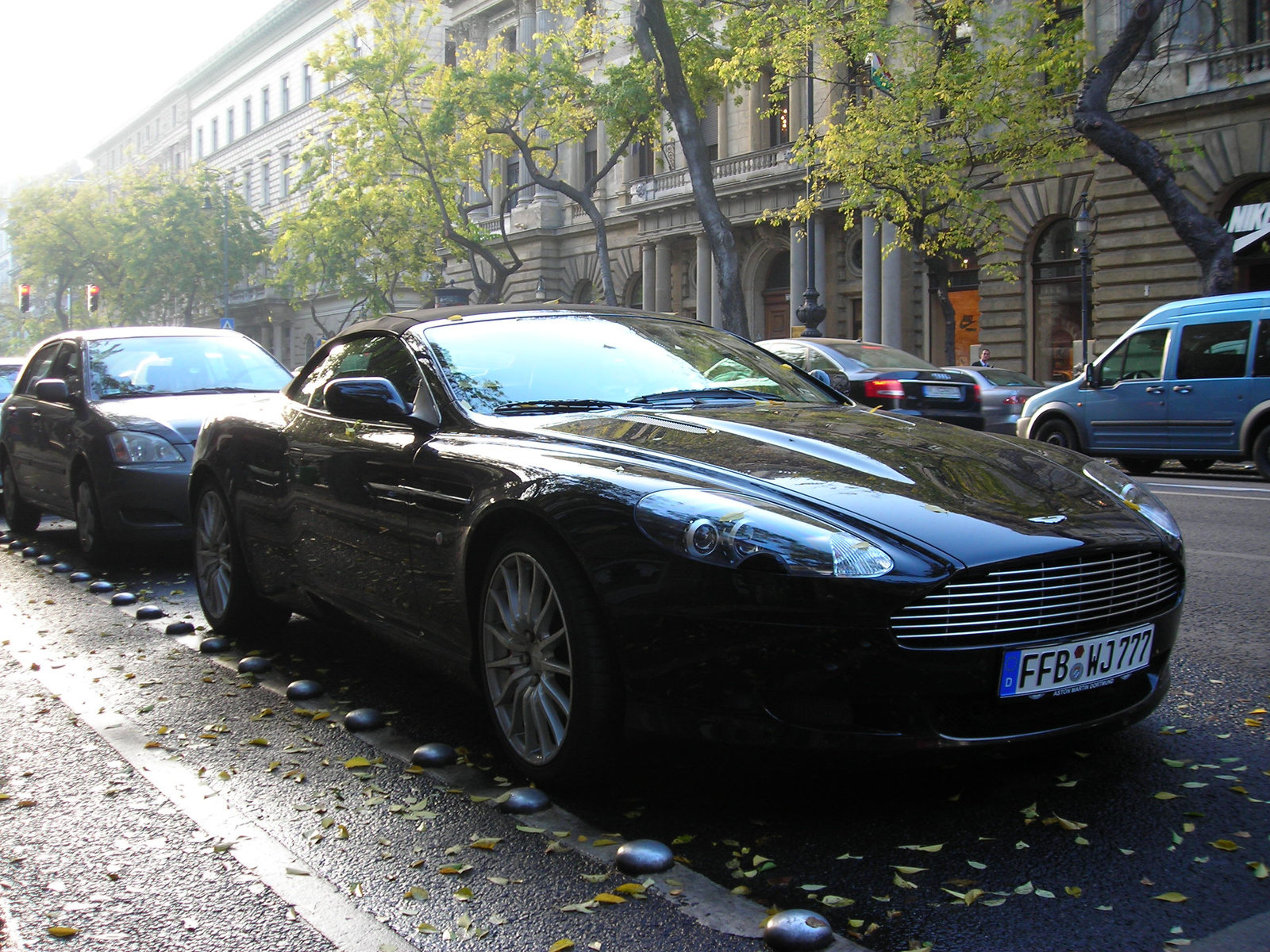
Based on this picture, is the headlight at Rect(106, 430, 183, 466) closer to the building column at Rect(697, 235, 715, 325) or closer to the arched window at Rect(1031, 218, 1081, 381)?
the arched window at Rect(1031, 218, 1081, 381)

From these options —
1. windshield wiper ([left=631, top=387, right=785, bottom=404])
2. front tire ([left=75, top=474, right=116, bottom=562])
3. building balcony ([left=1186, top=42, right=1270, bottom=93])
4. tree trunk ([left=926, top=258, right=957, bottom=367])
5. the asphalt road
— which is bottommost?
the asphalt road

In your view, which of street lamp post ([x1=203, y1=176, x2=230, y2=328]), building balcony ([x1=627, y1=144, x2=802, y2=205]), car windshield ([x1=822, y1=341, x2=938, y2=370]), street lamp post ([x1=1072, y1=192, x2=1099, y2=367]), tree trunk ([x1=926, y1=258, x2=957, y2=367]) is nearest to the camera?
car windshield ([x1=822, y1=341, x2=938, y2=370])

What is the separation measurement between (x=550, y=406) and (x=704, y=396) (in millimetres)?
596

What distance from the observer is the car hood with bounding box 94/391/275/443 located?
8359 millimetres

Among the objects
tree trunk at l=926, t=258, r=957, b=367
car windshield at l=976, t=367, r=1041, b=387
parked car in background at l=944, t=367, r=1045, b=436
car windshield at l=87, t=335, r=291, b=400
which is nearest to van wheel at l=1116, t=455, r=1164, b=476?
parked car in background at l=944, t=367, r=1045, b=436

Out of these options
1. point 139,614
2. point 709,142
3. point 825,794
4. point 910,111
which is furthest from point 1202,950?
point 709,142

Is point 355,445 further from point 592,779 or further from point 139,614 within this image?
point 139,614

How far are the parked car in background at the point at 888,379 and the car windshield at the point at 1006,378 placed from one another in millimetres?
4644

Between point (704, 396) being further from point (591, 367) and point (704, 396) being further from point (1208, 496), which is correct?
point (1208, 496)

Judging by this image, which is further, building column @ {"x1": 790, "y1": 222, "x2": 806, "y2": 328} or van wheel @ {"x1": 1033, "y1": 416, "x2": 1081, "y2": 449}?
building column @ {"x1": 790, "y1": 222, "x2": 806, "y2": 328}

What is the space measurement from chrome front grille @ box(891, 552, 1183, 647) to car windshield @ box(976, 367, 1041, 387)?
17833 millimetres

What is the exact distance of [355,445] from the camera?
15.7 ft

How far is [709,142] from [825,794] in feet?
120

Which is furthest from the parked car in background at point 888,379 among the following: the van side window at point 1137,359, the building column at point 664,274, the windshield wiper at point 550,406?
the building column at point 664,274
